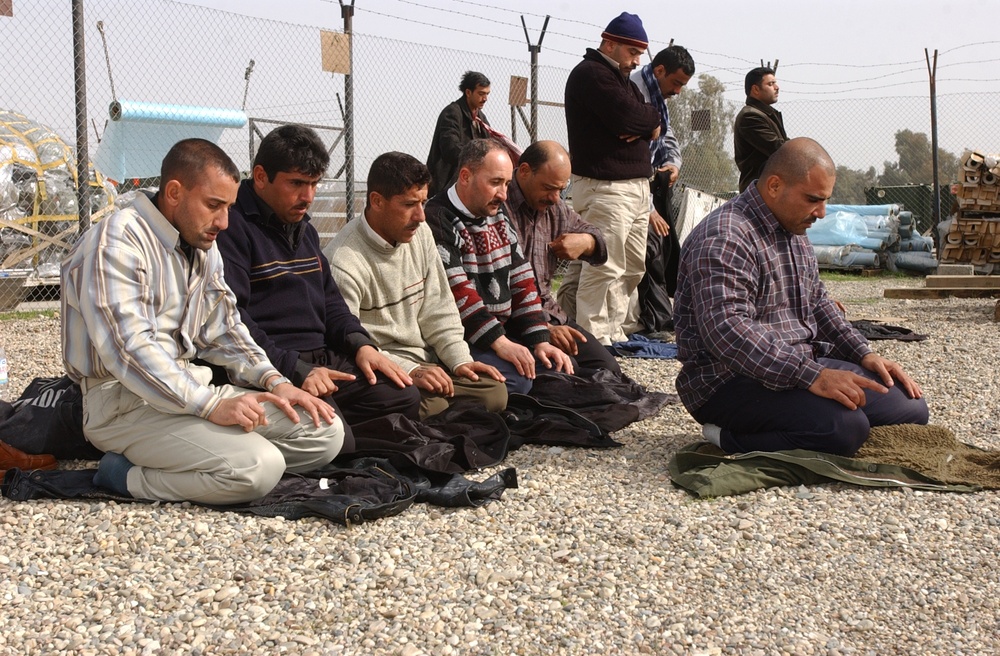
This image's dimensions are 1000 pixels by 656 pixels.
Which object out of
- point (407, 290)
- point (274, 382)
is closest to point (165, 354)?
point (274, 382)

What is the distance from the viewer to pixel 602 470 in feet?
12.9

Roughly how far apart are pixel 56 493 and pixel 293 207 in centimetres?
131

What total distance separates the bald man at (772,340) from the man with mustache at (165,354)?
151 centimetres

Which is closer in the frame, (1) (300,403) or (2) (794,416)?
(1) (300,403)

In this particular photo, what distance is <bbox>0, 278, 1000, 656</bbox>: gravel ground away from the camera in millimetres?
2469

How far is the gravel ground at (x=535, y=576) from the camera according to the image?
247cm

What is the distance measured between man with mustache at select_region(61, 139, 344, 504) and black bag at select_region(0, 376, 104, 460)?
0.31 metres

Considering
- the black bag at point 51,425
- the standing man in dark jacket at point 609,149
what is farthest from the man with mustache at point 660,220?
the black bag at point 51,425

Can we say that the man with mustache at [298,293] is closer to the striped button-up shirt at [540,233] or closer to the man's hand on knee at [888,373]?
the striped button-up shirt at [540,233]

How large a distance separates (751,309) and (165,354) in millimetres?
2080

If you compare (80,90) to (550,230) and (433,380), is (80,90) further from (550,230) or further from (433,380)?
(433,380)

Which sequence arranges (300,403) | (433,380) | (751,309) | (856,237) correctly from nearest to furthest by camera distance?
1. (300,403)
2. (751,309)
3. (433,380)
4. (856,237)

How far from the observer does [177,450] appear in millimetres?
3295

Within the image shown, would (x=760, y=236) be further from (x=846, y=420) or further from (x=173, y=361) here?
(x=173, y=361)
